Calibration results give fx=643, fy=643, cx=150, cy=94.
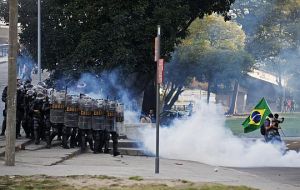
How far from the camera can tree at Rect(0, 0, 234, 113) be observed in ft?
89.8

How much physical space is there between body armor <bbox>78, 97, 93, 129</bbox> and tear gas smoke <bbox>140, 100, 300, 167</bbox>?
263 centimetres

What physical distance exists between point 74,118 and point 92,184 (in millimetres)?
7419

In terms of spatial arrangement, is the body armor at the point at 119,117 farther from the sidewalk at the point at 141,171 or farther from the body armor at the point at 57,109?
the body armor at the point at 57,109

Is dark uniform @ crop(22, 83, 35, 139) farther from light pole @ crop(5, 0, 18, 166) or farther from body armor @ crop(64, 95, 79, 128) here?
light pole @ crop(5, 0, 18, 166)

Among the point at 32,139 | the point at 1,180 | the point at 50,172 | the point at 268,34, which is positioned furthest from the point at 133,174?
the point at 268,34

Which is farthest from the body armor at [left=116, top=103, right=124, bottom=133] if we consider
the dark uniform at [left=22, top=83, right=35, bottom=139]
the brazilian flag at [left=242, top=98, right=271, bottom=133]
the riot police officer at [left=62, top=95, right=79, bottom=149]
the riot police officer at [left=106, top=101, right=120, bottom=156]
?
the brazilian flag at [left=242, top=98, right=271, bottom=133]

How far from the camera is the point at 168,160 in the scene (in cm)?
1822

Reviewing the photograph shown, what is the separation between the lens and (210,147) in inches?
812

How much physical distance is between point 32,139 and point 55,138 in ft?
5.20

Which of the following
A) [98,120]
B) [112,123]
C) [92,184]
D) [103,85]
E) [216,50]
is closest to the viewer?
[92,184]

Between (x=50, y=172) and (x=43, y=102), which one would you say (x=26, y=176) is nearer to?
(x=50, y=172)

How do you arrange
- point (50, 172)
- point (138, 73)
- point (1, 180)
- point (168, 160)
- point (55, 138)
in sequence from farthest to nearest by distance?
point (138, 73) < point (55, 138) < point (168, 160) < point (50, 172) < point (1, 180)

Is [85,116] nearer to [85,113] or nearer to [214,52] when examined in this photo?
[85,113]

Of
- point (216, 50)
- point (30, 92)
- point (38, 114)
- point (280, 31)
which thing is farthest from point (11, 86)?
point (216, 50)
